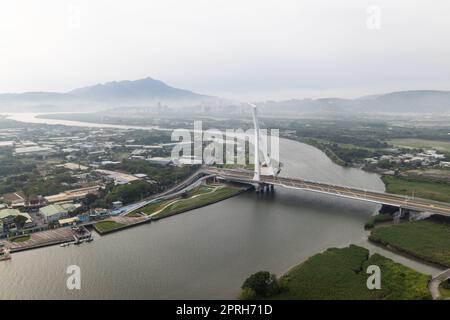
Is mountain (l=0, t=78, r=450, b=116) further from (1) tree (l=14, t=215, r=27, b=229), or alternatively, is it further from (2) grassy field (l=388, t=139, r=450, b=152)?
(1) tree (l=14, t=215, r=27, b=229)

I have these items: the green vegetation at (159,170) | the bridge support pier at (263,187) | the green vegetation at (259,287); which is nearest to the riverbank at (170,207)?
the bridge support pier at (263,187)

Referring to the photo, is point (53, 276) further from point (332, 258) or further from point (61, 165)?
point (61, 165)

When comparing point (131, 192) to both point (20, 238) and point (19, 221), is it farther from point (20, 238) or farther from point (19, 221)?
point (20, 238)

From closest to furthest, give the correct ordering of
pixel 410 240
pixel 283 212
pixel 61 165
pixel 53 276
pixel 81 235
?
pixel 53 276, pixel 410 240, pixel 81 235, pixel 283 212, pixel 61 165

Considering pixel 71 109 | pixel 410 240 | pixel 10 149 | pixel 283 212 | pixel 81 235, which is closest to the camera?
pixel 410 240

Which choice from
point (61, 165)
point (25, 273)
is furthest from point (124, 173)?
point (25, 273)

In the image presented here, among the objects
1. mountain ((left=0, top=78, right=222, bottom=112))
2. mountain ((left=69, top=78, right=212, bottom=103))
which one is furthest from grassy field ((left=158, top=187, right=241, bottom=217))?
mountain ((left=69, top=78, right=212, bottom=103))
